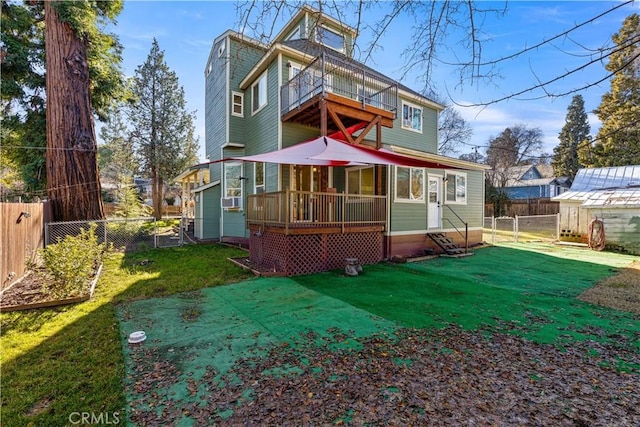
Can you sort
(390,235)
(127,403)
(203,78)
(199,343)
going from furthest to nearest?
(203,78)
(390,235)
(199,343)
(127,403)

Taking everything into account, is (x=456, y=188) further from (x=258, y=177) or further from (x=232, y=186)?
(x=232, y=186)

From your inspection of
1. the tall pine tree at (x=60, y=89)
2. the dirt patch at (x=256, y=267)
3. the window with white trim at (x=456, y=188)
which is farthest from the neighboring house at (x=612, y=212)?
the tall pine tree at (x=60, y=89)

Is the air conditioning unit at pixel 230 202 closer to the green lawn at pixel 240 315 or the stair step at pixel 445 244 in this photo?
the green lawn at pixel 240 315

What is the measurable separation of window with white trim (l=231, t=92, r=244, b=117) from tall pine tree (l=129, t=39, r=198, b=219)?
41.7 feet

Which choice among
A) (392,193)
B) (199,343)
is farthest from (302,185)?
(199,343)

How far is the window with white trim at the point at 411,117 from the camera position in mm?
12023

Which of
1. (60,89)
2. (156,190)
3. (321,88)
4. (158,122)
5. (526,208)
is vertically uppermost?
Result: (158,122)

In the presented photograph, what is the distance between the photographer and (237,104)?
1189 centimetres

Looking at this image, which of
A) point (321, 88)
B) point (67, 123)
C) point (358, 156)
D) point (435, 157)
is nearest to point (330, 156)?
point (358, 156)

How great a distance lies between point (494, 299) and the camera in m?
5.41

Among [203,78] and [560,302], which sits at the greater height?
[203,78]

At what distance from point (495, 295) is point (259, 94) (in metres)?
9.75

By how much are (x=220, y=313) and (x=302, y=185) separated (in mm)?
6320

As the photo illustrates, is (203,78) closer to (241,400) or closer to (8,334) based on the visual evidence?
(8,334)
